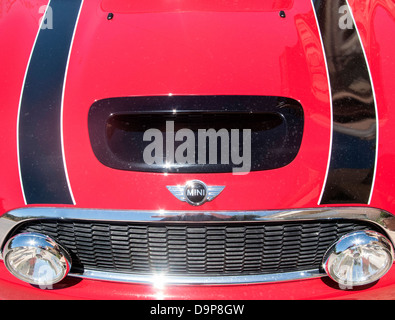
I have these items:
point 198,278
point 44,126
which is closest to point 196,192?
point 198,278

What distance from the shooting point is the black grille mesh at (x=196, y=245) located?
166 centimetres

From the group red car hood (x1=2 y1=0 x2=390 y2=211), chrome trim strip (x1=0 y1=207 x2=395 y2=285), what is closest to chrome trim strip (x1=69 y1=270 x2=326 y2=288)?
chrome trim strip (x1=0 y1=207 x2=395 y2=285)

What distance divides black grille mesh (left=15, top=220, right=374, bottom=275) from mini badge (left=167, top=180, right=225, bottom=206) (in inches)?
4.4

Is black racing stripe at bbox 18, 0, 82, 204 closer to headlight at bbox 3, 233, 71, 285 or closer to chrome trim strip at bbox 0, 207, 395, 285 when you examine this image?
chrome trim strip at bbox 0, 207, 395, 285

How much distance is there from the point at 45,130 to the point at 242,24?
3.42 ft

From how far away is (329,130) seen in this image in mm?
1668

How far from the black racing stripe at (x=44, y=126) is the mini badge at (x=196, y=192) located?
383 mm

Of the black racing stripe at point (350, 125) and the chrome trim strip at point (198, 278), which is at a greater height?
the black racing stripe at point (350, 125)

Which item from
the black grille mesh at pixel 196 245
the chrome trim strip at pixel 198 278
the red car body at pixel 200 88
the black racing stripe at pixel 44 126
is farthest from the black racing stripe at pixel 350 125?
the black racing stripe at pixel 44 126

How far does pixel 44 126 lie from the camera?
1692 millimetres

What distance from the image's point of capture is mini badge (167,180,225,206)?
1.56 m

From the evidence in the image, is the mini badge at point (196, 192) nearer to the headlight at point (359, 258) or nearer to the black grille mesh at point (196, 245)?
the black grille mesh at point (196, 245)
